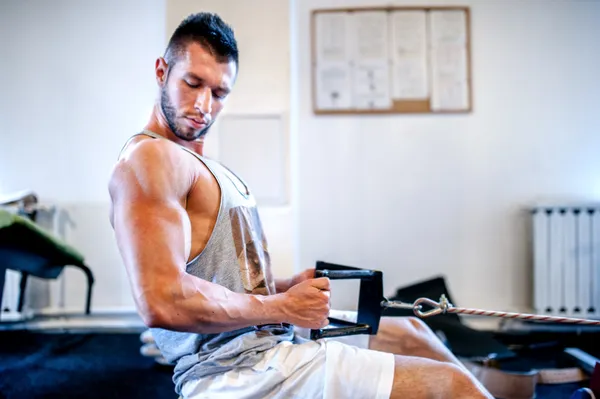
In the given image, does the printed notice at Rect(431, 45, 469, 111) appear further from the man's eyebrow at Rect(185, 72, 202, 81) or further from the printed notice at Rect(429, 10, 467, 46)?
the man's eyebrow at Rect(185, 72, 202, 81)

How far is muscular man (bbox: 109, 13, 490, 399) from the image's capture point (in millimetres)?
777

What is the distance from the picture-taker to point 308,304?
88cm

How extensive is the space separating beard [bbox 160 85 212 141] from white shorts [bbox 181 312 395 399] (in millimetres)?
510

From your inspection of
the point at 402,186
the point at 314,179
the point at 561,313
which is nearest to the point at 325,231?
the point at 314,179

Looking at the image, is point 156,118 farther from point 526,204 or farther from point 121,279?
point 526,204

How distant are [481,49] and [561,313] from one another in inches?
67.5

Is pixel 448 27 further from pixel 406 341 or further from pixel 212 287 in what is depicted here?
pixel 212 287

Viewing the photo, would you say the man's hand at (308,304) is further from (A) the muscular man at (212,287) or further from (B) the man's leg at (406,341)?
(B) the man's leg at (406,341)

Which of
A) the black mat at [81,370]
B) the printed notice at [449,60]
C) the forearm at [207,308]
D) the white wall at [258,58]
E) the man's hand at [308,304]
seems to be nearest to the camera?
the forearm at [207,308]

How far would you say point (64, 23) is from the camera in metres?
3.04

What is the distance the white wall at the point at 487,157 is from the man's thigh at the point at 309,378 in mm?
2149

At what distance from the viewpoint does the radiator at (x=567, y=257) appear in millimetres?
2846

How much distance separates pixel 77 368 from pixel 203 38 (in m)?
1.92

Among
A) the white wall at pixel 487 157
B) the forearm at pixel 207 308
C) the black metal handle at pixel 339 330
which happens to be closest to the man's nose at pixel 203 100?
the forearm at pixel 207 308
